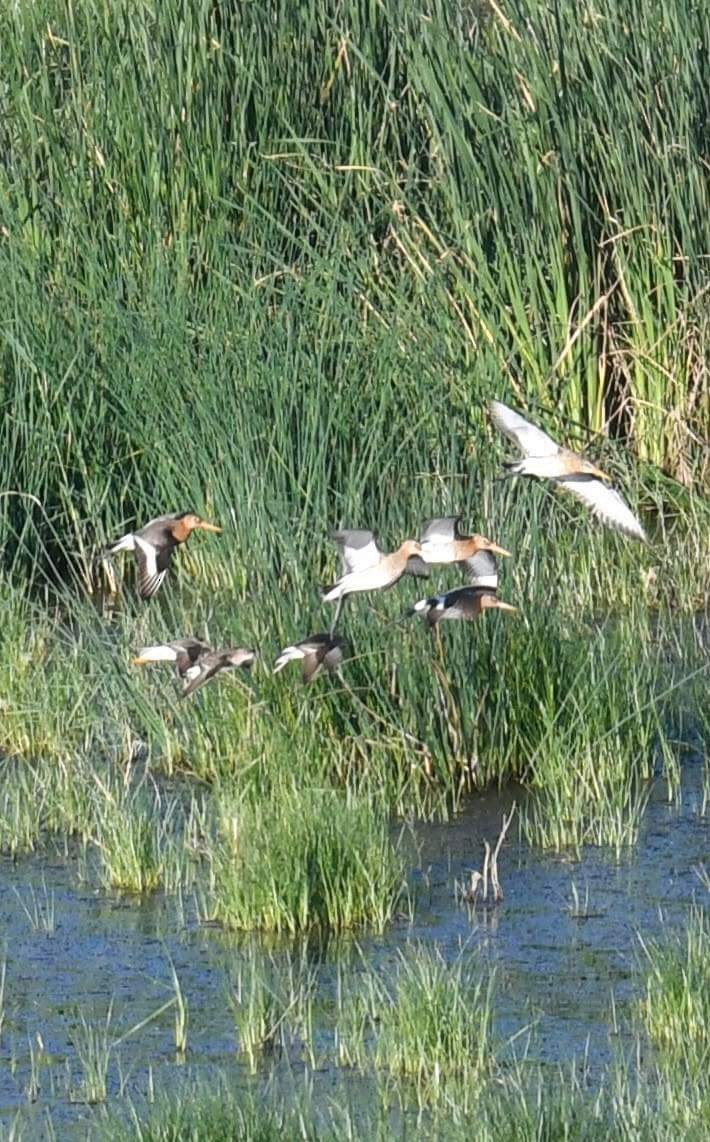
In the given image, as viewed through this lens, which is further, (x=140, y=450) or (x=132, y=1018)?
(x=140, y=450)

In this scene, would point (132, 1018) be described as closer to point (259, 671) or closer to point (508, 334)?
point (259, 671)

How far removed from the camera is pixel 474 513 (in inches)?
271

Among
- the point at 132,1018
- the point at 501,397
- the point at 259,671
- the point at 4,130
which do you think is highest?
the point at 4,130

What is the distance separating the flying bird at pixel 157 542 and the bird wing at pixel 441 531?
61 centimetres

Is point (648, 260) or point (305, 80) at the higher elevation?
point (305, 80)

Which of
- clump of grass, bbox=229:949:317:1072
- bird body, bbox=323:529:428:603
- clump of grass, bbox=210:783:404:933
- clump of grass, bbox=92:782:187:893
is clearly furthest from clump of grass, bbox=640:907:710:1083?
clump of grass, bbox=92:782:187:893

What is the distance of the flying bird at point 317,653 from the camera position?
580cm

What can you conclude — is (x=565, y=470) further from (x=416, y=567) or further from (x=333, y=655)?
(x=333, y=655)

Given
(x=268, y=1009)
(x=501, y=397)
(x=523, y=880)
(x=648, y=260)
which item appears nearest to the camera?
(x=268, y=1009)

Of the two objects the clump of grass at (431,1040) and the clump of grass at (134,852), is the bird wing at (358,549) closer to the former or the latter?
the clump of grass at (134,852)

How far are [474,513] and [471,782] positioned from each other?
88 cm

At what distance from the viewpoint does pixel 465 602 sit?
5871mm

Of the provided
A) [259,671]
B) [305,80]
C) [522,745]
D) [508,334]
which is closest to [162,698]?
[259,671]

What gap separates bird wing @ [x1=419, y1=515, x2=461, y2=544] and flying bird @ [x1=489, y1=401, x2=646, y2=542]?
0.89 ft
